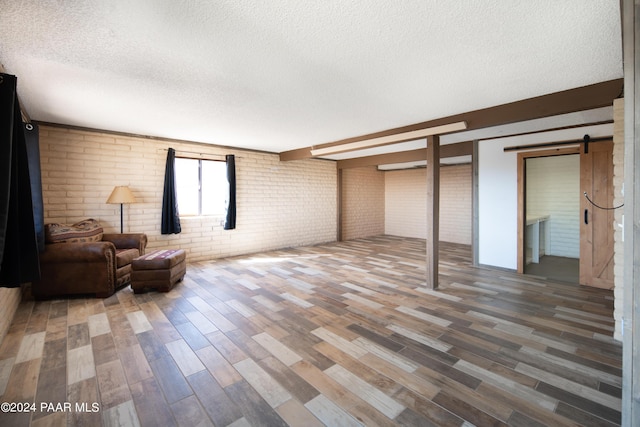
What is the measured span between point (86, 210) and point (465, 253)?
7.44 meters

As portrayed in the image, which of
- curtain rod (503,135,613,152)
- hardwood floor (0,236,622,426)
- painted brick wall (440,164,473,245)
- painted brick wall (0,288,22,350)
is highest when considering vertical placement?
curtain rod (503,135,613,152)

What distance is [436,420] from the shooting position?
5.17ft

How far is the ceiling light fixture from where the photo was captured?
12.0ft

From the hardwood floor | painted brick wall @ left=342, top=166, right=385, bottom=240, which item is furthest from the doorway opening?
painted brick wall @ left=342, top=166, right=385, bottom=240

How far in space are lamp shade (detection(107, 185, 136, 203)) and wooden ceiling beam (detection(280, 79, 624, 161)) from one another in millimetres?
4584

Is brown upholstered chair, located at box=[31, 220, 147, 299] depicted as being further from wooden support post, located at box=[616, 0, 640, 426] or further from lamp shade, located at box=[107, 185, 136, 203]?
wooden support post, located at box=[616, 0, 640, 426]

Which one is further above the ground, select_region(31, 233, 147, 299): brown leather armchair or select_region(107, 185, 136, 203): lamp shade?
select_region(107, 185, 136, 203): lamp shade

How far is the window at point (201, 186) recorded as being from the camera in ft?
18.3

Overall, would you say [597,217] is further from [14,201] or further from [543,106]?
[14,201]

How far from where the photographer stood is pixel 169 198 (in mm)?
5129

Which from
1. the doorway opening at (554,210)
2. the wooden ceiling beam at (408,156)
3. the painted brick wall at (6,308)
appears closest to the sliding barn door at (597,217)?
the doorway opening at (554,210)

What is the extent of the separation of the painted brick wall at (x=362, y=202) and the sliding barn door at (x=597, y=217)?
540cm

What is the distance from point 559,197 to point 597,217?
9.20 ft

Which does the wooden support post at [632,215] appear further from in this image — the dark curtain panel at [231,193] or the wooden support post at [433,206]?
the dark curtain panel at [231,193]
